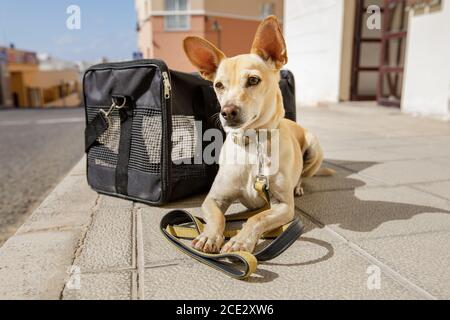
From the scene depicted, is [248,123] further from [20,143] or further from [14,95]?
[14,95]

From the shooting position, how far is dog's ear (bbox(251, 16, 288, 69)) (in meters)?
2.01

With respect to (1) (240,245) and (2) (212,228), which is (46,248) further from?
(1) (240,245)

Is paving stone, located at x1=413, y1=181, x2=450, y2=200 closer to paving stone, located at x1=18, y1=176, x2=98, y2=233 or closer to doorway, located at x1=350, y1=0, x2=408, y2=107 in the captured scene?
paving stone, located at x1=18, y1=176, x2=98, y2=233

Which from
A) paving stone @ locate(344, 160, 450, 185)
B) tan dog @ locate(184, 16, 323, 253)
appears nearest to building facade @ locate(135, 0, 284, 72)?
paving stone @ locate(344, 160, 450, 185)

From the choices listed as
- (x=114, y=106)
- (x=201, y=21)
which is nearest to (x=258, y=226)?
(x=114, y=106)

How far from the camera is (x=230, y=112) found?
6.03 feet

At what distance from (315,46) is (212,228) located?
9.98 meters

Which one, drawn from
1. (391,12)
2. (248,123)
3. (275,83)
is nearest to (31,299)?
(248,123)

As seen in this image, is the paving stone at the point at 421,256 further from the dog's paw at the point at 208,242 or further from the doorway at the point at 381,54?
the doorway at the point at 381,54

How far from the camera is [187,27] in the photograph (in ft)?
71.7

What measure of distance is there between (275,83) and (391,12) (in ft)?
26.9

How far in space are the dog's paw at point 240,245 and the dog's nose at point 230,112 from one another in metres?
0.59

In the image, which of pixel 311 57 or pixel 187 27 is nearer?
pixel 311 57

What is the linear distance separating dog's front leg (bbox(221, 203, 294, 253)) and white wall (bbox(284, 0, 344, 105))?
28.5ft
